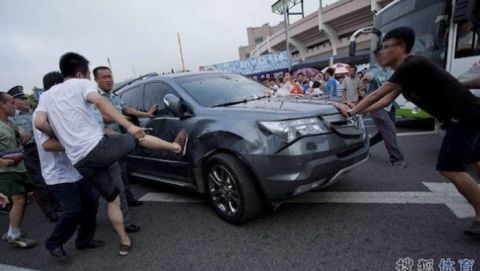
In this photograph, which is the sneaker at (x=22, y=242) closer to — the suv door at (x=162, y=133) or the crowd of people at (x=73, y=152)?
the crowd of people at (x=73, y=152)

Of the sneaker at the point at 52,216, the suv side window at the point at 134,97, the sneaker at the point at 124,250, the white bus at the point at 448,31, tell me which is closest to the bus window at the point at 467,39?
the white bus at the point at 448,31

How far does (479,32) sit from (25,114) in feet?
22.7

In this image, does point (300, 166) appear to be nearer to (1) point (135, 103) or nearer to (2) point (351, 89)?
(1) point (135, 103)

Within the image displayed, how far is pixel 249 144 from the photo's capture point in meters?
2.85

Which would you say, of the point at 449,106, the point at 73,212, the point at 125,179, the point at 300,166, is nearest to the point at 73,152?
the point at 73,212

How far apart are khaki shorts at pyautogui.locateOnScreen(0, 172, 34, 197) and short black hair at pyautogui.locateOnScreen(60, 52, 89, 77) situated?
1.57m

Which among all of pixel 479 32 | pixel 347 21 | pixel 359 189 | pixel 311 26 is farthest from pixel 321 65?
pixel 359 189

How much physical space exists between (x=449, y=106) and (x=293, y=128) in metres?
1.25

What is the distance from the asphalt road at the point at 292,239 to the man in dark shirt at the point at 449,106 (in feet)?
1.34

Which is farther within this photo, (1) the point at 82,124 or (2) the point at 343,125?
(2) the point at 343,125

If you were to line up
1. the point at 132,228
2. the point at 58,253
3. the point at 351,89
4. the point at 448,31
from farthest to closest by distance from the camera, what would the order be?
the point at 351,89 < the point at 448,31 < the point at 132,228 < the point at 58,253

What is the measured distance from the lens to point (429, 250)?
93.3 inches

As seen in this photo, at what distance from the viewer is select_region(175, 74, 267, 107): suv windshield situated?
11.8 feet

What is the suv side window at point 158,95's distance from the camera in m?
3.87
